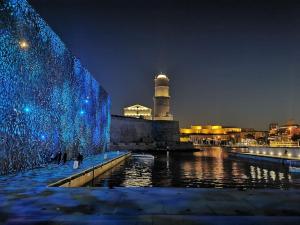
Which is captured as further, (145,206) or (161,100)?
(161,100)

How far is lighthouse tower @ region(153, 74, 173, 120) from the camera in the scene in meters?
133

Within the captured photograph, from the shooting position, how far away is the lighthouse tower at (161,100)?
438 ft

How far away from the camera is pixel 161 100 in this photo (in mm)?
134000

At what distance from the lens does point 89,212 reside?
7754mm

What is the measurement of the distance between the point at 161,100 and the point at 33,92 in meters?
115

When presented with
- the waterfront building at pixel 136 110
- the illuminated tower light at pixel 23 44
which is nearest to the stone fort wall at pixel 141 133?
the waterfront building at pixel 136 110

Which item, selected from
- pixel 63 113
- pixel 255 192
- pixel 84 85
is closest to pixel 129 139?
pixel 84 85

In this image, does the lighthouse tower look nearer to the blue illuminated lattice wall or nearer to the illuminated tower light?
the blue illuminated lattice wall

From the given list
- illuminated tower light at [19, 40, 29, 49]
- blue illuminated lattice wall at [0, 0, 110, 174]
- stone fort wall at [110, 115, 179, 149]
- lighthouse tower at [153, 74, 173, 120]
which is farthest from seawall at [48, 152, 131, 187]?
lighthouse tower at [153, 74, 173, 120]

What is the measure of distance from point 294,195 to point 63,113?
19425mm

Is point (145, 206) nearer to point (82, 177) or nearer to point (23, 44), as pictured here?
point (82, 177)

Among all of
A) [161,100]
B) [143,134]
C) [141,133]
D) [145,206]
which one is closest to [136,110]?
[161,100]

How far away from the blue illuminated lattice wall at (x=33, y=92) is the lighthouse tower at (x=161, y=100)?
339 feet

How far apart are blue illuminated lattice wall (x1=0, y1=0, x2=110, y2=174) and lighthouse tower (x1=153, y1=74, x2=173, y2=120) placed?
103 meters
